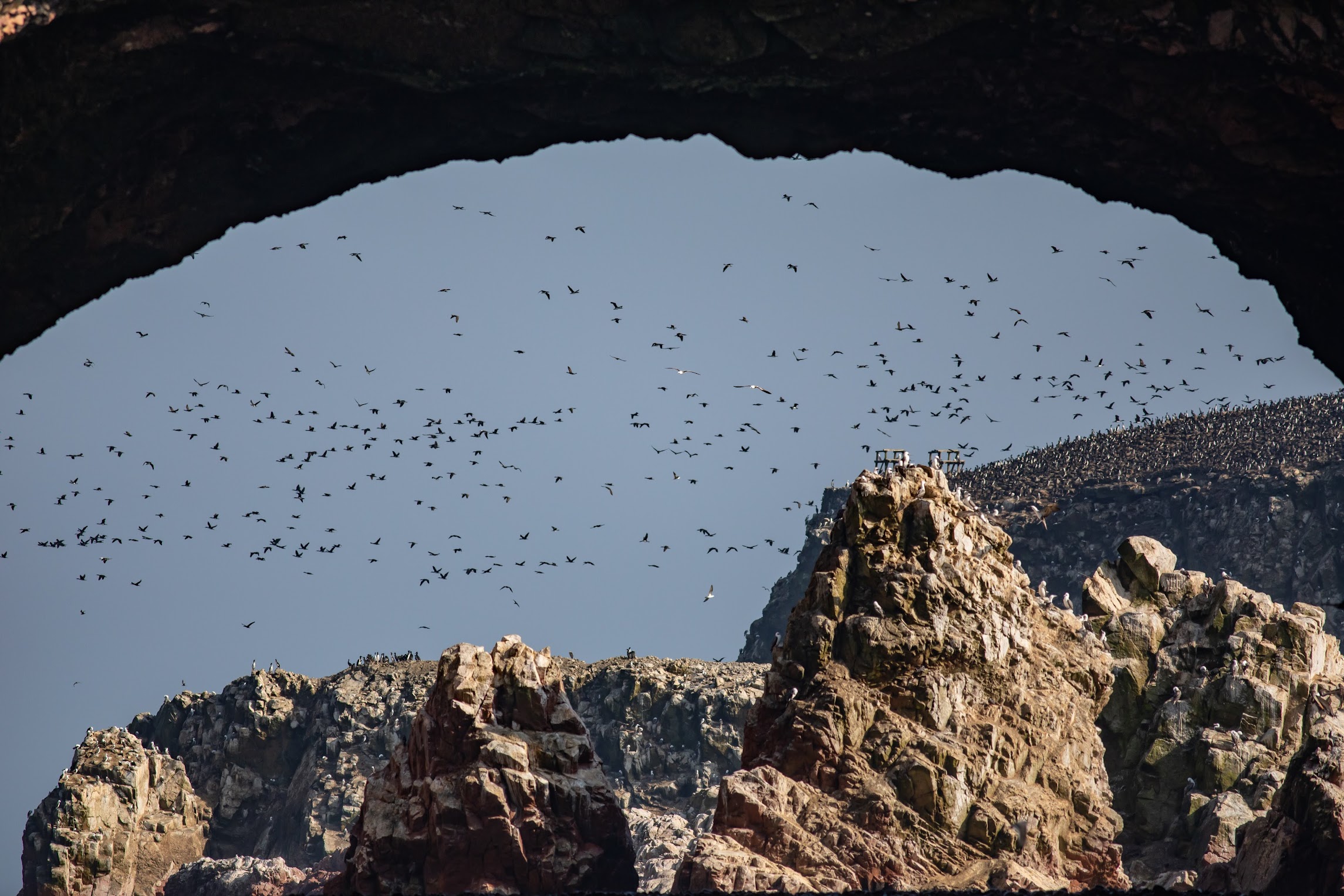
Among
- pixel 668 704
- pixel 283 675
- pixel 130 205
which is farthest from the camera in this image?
pixel 283 675

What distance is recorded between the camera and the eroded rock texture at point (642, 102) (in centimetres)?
3244

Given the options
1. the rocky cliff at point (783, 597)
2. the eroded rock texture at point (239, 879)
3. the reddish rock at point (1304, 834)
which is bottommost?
the reddish rock at point (1304, 834)

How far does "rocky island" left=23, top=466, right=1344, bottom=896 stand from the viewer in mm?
46625

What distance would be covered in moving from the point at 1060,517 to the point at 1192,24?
123601 mm

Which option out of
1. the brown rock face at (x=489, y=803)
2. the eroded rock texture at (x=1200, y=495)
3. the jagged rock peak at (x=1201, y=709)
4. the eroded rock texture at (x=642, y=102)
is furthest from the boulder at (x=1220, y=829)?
the eroded rock texture at (x=1200, y=495)

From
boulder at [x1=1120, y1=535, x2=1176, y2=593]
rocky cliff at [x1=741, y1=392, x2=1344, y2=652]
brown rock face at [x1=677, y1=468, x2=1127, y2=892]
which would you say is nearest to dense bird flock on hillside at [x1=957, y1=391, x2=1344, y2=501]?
rocky cliff at [x1=741, y1=392, x2=1344, y2=652]

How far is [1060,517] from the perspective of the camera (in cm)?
15038

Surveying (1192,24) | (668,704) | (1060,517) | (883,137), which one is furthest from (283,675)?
(1192,24)

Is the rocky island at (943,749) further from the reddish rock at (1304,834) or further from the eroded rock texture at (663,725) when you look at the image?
the eroded rock texture at (663,725)

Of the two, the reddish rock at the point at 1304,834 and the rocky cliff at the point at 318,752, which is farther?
the rocky cliff at the point at 318,752

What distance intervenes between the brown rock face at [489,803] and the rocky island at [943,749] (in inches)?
3.8

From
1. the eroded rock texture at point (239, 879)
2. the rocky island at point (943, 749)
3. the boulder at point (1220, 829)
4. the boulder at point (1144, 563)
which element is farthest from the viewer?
the eroded rock texture at point (239, 879)

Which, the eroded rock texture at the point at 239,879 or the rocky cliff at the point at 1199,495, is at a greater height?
the rocky cliff at the point at 1199,495

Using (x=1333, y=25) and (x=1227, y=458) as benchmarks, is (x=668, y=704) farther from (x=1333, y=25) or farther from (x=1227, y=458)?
(x=1333, y=25)
